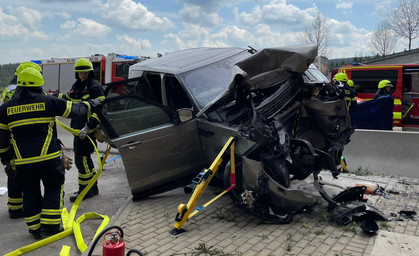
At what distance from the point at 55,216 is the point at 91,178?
140 cm

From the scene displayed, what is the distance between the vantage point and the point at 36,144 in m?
4.02

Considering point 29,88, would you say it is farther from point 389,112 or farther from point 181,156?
point 389,112

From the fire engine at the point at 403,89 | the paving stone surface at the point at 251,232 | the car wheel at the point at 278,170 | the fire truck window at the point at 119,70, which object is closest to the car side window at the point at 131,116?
the paving stone surface at the point at 251,232

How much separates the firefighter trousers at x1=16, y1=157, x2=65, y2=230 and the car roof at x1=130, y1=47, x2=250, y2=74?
203 cm

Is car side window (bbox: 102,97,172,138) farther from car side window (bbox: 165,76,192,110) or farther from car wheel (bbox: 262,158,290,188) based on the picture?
car wheel (bbox: 262,158,290,188)

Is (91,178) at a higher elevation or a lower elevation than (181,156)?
lower

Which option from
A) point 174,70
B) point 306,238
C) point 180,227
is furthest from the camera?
point 174,70

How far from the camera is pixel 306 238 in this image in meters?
3.73

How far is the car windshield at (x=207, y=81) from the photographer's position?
492 centimetres

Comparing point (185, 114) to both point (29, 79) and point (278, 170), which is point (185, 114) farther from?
point (29, 79)

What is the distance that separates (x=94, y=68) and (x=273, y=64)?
14.1m

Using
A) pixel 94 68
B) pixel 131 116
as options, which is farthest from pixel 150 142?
pixel 94 68

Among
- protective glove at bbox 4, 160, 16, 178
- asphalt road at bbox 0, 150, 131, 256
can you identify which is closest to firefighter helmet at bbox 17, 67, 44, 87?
protective glove at bbox 4, 160, 16, 178

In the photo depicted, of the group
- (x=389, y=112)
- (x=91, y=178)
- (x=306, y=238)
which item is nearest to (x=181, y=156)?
Answer: (x=91, y=178)
